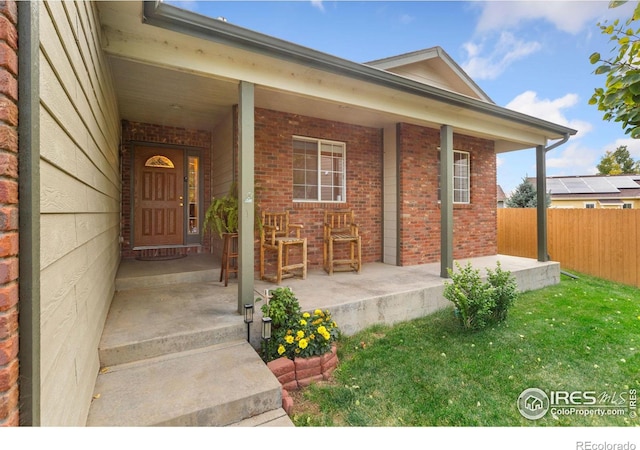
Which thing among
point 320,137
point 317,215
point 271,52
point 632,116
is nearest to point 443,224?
point 317,215

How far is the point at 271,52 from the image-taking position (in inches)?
112

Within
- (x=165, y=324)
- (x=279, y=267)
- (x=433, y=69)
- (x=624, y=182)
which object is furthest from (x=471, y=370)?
(x=624, y=182)

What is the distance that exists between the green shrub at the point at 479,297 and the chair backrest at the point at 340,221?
6.40ft

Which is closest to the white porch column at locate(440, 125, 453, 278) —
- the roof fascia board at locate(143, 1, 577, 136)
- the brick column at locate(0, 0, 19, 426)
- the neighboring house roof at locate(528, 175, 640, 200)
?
the roof fascia board at locate(143, 1, 577, 136)

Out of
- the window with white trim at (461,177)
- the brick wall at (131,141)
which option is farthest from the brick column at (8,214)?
the window with white trim at (461,177)

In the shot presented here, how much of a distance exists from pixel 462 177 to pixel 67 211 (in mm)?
6772

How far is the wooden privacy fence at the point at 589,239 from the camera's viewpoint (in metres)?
6.21

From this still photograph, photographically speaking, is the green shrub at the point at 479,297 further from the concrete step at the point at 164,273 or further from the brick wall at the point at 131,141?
the brick wall at the point at 131,141

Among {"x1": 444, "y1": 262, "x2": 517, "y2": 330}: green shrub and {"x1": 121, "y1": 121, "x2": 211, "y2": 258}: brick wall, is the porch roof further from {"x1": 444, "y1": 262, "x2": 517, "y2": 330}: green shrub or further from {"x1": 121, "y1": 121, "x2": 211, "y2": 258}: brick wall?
{"x1": 444, "y1": 262, "x2": 517, "y2": 330}: green shrub

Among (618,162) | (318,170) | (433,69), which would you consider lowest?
(318,170)

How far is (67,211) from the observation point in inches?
51.6

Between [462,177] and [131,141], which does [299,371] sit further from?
[462,177]

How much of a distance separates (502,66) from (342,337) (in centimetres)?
681

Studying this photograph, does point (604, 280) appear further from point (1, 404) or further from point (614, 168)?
point (614, 168)
